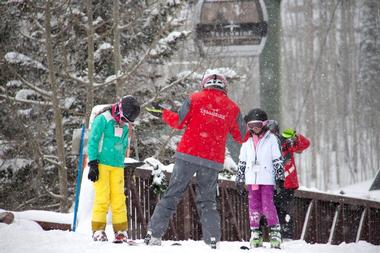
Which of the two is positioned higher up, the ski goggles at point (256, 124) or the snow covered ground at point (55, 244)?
the ski goggles at point (256, 124)

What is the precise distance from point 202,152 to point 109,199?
1.16m

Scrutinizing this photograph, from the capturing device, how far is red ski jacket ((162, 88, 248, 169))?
6.14 meters

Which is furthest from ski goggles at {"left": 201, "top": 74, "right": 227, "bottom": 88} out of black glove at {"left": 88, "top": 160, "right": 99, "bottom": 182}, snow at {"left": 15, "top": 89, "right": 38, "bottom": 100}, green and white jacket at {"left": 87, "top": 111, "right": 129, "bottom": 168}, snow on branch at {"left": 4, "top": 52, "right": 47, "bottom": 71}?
snow at {"left": 15, "top": 89, "right": 38, "bottom": 100}

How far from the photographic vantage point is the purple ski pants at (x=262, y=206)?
21.6ft

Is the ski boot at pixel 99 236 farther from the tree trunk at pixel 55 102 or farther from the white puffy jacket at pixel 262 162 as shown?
the tree trunk at pixel 55 102

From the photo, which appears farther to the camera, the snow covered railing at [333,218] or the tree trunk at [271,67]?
the snow covered railing at [333,218]

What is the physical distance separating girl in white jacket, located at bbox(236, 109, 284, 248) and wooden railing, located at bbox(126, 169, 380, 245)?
1749 millimetres

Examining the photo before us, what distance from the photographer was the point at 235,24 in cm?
990

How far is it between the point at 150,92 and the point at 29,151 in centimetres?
321

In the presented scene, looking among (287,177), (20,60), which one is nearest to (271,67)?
(287,177)

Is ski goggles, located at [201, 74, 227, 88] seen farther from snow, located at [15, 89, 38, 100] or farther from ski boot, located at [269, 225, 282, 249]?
snow, located at [15, 89, 38, 100]

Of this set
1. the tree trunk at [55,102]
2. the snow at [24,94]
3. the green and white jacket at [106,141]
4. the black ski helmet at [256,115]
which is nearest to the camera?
the green and white jacket at [106,141]

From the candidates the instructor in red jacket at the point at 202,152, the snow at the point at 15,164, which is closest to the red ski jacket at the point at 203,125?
the instructor in red jacket at the point at 202,152

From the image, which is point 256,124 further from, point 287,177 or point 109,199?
point 109,199
